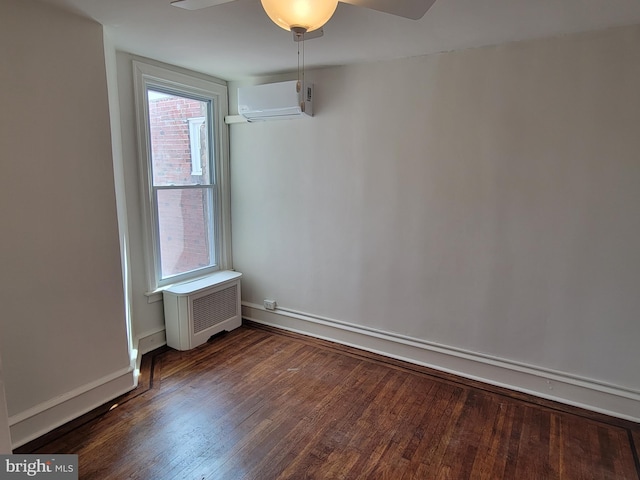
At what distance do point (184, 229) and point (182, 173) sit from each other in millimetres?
505

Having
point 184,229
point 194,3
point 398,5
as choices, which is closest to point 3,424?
point 194,3

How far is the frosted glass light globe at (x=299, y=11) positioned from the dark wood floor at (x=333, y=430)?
2.03 meters

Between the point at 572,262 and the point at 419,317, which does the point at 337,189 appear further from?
the point at 572,262

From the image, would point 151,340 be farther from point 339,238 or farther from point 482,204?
point 482,204

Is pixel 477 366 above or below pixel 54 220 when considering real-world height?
below

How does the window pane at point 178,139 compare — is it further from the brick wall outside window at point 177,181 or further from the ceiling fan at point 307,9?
the ceiling fan at point 307,9

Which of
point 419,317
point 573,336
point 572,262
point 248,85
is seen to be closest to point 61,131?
point 248,85

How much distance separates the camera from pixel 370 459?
81.4 inches

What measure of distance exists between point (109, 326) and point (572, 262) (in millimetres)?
3005

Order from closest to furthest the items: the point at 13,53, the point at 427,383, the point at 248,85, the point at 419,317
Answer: the point at 13,53
the point at 427,383
the point at 419,317
the point at 248,85

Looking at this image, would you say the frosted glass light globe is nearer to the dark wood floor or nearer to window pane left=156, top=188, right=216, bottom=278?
the dark wood floor

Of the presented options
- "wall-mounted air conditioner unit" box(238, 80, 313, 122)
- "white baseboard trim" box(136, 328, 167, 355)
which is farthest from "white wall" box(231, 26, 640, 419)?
"white baseboard trim" box(136, 328, 167, 355)

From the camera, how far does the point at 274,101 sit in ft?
10.6

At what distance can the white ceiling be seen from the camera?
6.41ft
